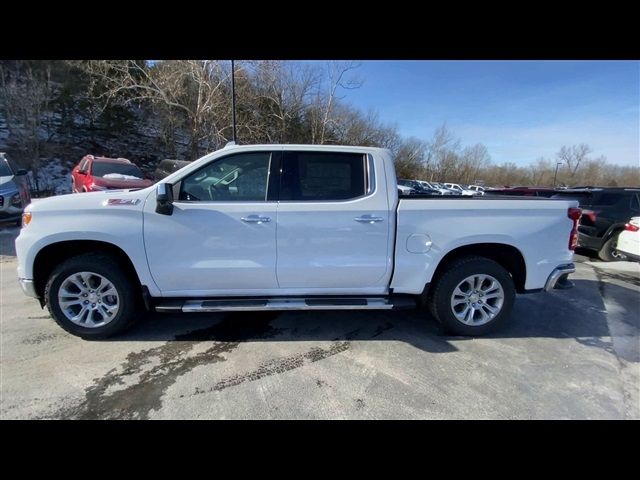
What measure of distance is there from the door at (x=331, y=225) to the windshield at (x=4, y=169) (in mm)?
8600

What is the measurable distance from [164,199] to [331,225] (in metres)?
1.63

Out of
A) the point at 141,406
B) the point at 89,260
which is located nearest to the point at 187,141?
the point at 89,260

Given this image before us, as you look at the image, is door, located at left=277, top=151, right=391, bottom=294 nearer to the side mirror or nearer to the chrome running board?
the chrome running board

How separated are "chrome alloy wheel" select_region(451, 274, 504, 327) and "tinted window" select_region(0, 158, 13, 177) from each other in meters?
10.4

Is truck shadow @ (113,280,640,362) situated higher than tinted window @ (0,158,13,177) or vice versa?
tinted window @ (0,158,13,177)

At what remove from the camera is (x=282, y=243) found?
3.05 m

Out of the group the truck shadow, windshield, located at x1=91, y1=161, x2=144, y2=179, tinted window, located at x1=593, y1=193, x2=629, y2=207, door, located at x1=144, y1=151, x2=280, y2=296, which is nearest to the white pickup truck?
door, located at x1=144, y1=151, x2=280, y2=296

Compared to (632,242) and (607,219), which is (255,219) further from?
(607,219)

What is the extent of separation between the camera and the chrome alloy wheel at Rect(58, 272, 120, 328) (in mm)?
3088

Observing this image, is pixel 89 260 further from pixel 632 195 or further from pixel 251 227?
pixel 632 195

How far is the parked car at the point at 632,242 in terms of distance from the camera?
550 centimetres

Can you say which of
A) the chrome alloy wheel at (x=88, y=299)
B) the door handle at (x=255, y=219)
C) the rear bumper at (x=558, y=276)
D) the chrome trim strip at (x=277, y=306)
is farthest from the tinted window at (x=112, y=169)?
the rear bumper at (x=558, y=276)

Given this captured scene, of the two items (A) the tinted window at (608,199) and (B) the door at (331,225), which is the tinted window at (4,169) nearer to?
(B) the door at (331,225)
